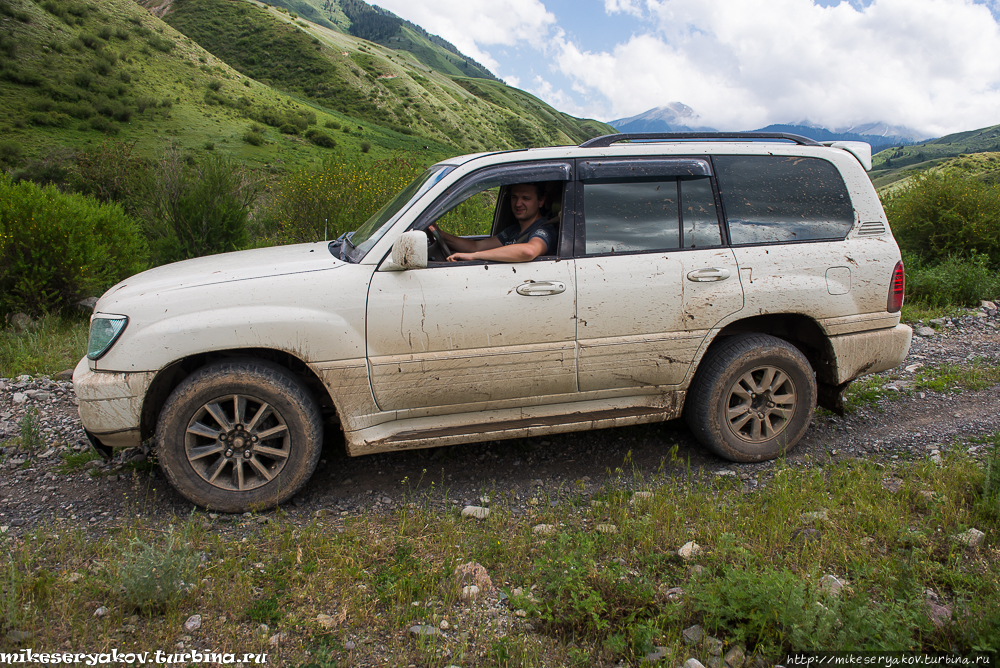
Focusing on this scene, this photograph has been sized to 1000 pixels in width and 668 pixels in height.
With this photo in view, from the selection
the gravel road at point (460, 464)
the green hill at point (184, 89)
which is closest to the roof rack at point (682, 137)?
the gravel road at point (460, 464)

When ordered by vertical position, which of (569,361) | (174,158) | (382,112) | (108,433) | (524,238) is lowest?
(108,433)

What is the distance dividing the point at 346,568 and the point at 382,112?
95.1 m

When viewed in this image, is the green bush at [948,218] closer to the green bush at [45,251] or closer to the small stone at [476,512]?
the small stone at [476,512]

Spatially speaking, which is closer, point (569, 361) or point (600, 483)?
point (569, 361)

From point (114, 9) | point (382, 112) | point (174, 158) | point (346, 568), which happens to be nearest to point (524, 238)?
point (346, 568)

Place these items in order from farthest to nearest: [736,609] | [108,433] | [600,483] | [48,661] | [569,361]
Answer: [600,483] < [569,361] < [108,433] < [736,609] < [48,661]

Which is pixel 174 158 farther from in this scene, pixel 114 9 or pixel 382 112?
pixel 382 112

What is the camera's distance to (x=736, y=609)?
246cm

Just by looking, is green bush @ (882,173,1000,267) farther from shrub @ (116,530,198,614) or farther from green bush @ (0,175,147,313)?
green bush @ (0,175,147,313)

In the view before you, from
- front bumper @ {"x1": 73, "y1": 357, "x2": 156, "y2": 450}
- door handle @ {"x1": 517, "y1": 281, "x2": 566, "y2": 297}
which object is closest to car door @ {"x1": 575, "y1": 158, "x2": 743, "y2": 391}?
door handle @ {"x1": 517, "y1": 281, "x2": 566, "y2": 297}

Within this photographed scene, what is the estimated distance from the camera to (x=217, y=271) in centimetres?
356

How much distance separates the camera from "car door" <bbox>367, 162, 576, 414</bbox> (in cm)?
346

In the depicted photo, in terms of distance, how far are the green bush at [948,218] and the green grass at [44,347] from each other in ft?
39.1

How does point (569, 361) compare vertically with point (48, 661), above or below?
above
